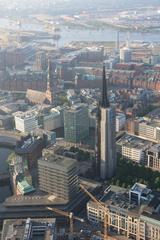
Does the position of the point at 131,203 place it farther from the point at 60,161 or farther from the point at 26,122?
the point at 26,122

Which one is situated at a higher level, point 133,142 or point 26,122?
point 26,122

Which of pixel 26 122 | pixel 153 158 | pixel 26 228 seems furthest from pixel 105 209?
pixel 26 122

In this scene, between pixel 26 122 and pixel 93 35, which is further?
pixel 93 35

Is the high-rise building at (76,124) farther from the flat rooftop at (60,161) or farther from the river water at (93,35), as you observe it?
the river water at (93,35)

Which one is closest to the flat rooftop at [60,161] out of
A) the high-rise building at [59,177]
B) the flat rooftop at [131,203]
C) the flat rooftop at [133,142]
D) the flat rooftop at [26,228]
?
the high-rise building at [59,177]

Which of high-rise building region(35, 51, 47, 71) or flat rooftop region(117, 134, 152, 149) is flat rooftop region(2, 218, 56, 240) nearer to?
flat rooftop region(117, 134, 152, 149)

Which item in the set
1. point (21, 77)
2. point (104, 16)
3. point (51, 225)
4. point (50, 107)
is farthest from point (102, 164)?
point (104, 16)
